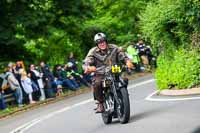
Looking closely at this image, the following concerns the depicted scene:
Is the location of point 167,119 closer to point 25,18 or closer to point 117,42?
point 25,18

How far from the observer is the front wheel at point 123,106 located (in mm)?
12836

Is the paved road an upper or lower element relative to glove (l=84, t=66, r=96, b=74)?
lower

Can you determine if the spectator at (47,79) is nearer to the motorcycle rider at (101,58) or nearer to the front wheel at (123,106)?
the motorcycle rider at (101,58)

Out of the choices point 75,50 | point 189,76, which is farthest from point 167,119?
point 75,50

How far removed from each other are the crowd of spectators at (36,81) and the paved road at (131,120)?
313 cm

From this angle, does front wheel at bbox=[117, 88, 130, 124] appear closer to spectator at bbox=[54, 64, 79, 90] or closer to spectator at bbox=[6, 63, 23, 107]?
spectator at bbox=[6, 63, 23, 107]

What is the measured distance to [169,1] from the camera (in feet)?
65.7

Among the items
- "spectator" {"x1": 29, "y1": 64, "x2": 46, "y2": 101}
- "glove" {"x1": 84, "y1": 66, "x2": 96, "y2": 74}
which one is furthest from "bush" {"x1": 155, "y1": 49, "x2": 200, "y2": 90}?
"spectator" {"x1": 29, "y1": 64, "x2": 46, "y2": 101}

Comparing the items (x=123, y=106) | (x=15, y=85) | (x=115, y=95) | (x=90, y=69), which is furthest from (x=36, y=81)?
(x=123, y=106)

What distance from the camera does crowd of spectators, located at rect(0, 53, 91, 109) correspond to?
24.2 m

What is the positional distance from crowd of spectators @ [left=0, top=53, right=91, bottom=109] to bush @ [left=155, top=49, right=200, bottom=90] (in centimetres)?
647

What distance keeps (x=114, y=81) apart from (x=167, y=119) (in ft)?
4.23

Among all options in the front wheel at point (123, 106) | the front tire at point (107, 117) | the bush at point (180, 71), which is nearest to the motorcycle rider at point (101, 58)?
the front tire at point (107, 117)

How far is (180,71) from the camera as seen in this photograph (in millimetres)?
18406
